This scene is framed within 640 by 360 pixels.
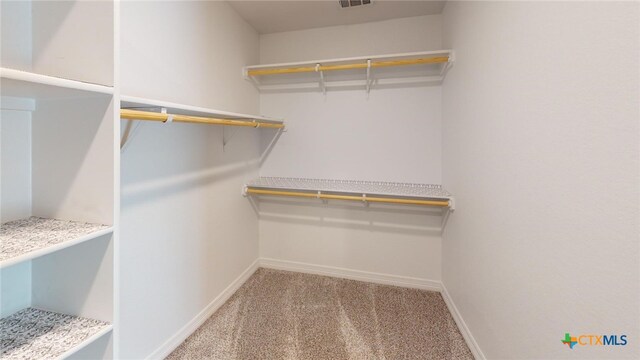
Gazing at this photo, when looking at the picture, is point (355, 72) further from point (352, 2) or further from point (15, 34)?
point (15, 34)

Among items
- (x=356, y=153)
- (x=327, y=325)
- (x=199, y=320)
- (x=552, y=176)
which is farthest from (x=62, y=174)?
(x=356, y=153)

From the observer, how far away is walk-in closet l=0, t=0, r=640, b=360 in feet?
2.37

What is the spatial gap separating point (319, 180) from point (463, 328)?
1553 millimetres

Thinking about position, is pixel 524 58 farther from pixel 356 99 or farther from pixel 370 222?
pixel 370 222

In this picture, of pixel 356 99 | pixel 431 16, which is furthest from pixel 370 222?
pixel 431 16

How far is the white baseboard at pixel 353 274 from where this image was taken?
7.54 feet

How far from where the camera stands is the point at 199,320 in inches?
70.4

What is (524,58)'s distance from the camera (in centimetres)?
105

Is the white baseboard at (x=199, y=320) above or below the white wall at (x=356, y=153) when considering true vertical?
below

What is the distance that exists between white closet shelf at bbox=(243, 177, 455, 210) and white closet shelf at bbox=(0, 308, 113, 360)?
5.20 ft

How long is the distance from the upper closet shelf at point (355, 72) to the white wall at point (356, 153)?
3.0 inches

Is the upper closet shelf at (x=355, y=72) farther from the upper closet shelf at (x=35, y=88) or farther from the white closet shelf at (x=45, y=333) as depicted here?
the white closet shelf at (x=45, y=333)

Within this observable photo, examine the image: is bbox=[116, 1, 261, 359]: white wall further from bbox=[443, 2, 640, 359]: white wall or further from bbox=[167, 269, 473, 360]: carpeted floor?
bbox=[443, 2, 640, 359]: white wall

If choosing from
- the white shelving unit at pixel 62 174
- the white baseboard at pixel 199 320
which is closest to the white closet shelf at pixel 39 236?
the white shelving unit at pixel 62 174
